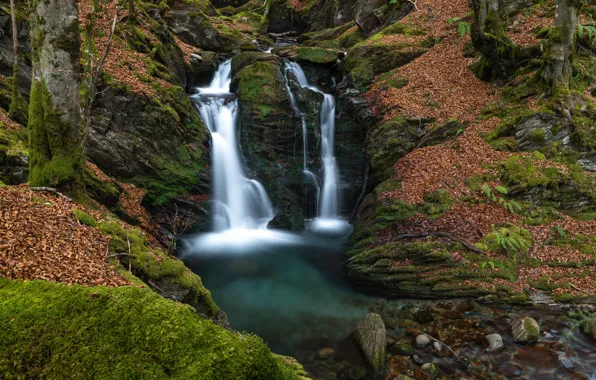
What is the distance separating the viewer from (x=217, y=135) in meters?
15.4

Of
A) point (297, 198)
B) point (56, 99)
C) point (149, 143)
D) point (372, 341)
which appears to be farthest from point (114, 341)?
point (297, 198)

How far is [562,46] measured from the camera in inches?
454

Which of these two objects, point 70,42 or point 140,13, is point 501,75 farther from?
point 140,13

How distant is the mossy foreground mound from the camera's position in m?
1.95

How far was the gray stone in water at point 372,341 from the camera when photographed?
6480 millimetres

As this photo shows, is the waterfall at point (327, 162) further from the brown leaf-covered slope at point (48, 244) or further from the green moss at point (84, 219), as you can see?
the brown leaf-covered slope at point (48, 244)

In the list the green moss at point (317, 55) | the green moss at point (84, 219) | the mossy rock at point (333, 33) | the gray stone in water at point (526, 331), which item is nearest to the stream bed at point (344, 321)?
the gray stone in water at point (526, 331)

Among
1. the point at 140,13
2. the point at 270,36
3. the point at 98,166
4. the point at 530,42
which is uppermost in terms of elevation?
the point at 270,36

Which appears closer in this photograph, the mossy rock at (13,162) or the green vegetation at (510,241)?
the mossy rock at (13,162)

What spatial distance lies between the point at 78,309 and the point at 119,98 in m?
11.2

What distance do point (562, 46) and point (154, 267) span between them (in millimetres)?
14637

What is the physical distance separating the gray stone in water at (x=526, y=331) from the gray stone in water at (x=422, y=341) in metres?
1.83

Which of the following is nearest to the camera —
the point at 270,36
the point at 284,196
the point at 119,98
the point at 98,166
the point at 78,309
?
the point at 78,309

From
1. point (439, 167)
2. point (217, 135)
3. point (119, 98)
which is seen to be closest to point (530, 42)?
point (439, 167)
